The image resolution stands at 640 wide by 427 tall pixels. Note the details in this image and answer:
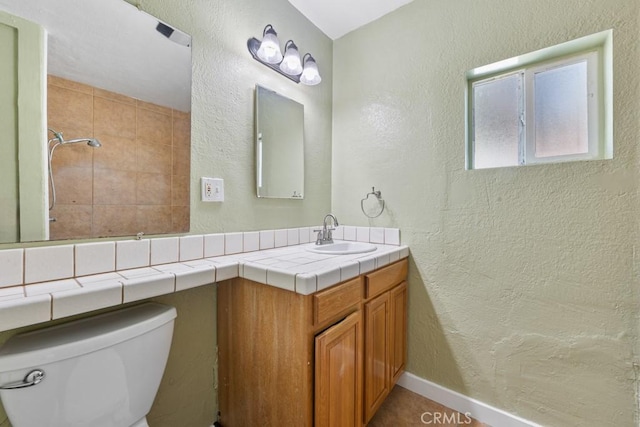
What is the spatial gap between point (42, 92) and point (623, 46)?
218 cm

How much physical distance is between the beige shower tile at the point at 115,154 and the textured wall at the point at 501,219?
130 cm

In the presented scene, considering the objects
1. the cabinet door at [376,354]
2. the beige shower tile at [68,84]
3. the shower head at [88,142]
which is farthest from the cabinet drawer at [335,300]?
the beige shower tile at [68,84]

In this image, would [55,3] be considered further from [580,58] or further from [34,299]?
[580,58]

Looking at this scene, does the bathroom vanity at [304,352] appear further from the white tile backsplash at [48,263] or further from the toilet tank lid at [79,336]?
the white tile backsplash at [48,263]

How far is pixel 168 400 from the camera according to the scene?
1139 mm

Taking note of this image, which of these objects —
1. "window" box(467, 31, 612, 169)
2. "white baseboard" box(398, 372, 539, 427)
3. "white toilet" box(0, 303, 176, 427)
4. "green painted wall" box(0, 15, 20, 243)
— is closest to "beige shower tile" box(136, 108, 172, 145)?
"green painted wall" box(0, 15, 20, 243)

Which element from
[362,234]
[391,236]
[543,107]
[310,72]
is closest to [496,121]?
[543,107]

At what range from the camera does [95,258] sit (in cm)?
95

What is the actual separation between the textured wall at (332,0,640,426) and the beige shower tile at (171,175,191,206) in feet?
3.60

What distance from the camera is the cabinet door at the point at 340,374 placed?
965 mm

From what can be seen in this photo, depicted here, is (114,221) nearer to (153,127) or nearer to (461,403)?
(153,127)

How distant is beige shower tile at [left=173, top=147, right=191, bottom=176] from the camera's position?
116 centimetres

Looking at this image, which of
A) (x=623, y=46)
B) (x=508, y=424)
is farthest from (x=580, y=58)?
(x=508, y=424)

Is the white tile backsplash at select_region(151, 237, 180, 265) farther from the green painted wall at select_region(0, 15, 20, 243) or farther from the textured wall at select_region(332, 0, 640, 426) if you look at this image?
the textured wall at select_region(332, 0, 640, 426)
